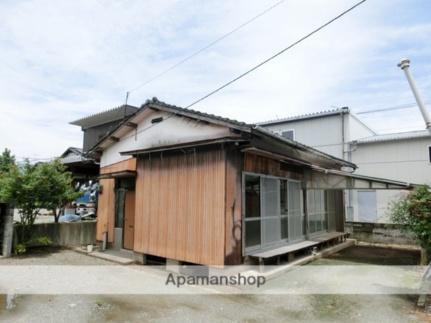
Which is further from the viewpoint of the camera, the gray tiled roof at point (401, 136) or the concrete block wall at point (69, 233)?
the gray tiled roof at point (401, 136)

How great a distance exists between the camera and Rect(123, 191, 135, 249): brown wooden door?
941 cm

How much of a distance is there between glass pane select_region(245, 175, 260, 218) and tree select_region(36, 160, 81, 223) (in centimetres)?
602

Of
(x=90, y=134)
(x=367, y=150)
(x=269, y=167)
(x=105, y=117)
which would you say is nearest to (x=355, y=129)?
(x=367, y=150)

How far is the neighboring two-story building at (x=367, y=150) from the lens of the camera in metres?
12.1

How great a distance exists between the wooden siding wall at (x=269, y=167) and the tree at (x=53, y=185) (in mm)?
6085

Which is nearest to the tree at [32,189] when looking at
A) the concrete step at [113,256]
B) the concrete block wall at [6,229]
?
the concrete block wall at [6,229]

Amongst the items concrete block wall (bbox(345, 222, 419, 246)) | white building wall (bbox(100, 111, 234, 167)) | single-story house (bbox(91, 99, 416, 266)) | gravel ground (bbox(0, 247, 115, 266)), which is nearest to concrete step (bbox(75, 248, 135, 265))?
gravel ground (bbox(0, 247, 115, 266))

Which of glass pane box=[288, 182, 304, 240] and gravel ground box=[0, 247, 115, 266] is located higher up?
glass pane box=[288, 182, 304, 240]

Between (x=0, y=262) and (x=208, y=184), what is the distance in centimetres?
599

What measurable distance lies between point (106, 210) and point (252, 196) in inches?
213

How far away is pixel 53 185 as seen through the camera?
9.49 metres

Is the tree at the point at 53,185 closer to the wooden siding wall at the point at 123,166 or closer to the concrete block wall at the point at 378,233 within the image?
the wooden siding wall at the point at 123,166

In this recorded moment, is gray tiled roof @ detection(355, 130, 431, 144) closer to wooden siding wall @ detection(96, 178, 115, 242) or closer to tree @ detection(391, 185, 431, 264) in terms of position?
tree @ detection(391, 185, 431, 264)

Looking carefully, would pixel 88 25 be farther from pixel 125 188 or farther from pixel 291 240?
pixel 291 240
